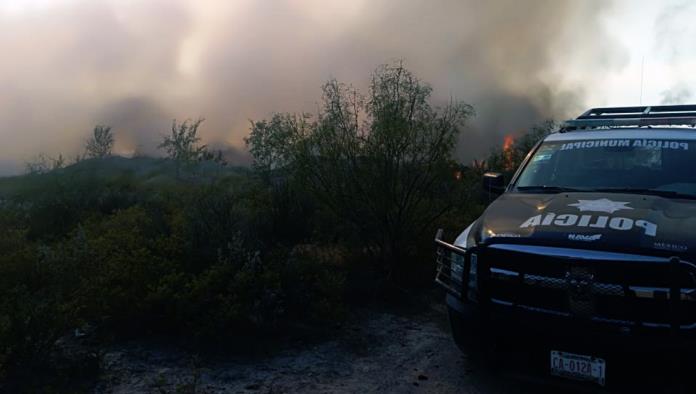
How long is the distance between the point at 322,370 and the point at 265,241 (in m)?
3.12

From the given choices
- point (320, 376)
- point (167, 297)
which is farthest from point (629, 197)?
point (167, 297)

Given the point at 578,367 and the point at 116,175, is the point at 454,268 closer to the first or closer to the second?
the point at 578,367

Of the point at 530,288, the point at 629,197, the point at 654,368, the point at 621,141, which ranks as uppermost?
the point at 621,141

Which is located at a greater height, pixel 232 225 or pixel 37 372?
pixel 232 225

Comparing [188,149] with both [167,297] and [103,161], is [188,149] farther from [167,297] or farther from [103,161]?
[167,297]

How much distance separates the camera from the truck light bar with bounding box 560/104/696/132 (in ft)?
19.6

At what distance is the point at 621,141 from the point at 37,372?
545cm

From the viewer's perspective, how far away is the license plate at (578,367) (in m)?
3.73

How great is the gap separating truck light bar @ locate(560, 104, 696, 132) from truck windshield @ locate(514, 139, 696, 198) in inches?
23.4

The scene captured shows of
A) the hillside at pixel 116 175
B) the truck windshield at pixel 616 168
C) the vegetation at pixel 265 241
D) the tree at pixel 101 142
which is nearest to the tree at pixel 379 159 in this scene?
the vegetation at pixel 265 241

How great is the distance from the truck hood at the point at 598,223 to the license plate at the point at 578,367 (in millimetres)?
738

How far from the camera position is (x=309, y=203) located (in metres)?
8.82

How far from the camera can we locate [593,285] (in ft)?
12.1

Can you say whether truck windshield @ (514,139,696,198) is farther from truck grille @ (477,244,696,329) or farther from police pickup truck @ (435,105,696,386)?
truck grille @ (477,244,696,329)
